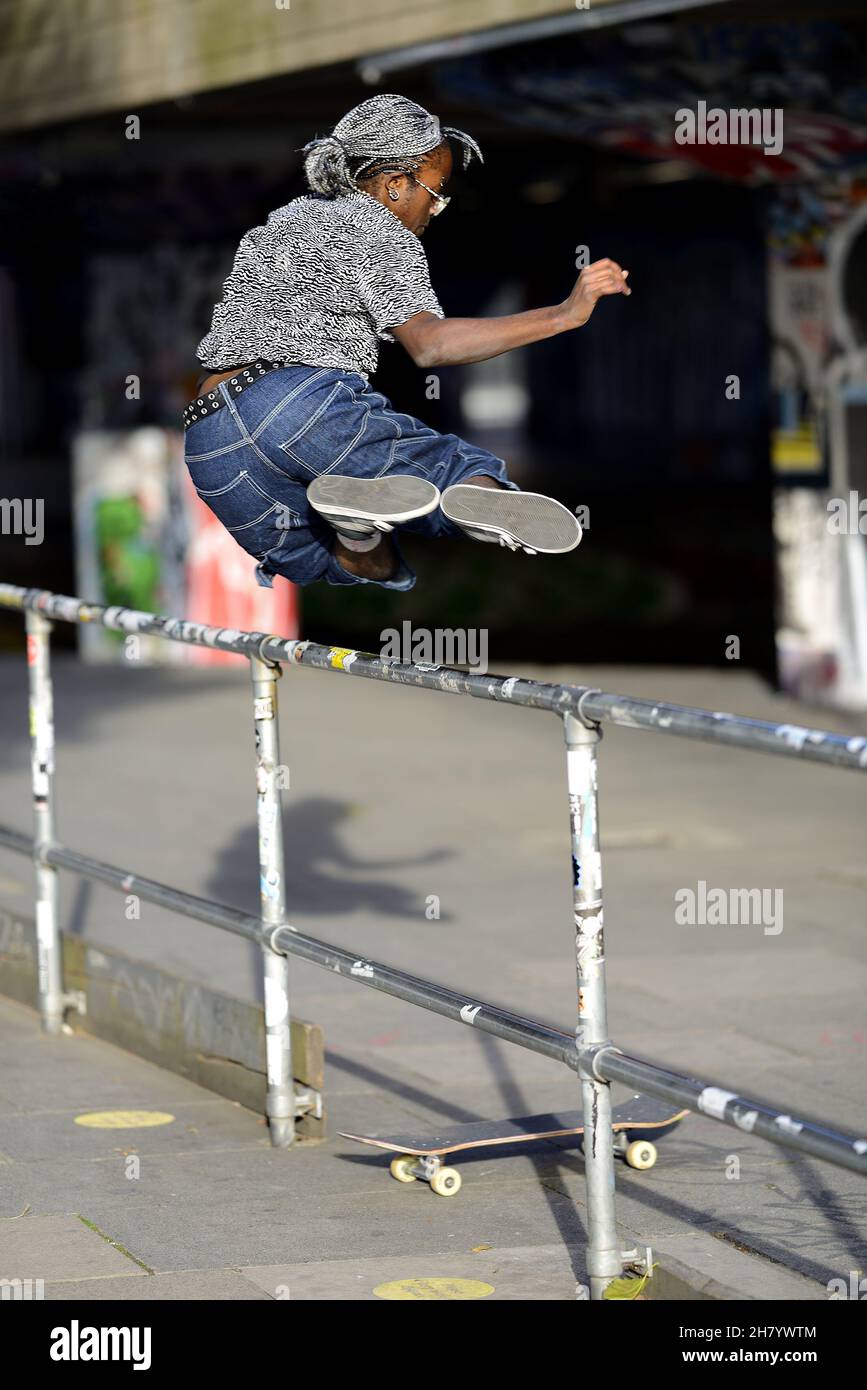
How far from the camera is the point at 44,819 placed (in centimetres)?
635

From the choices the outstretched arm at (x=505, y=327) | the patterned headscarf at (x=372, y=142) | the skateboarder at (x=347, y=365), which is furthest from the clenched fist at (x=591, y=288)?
the patterned headscarf at (x=372, y=142)

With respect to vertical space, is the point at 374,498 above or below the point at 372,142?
below

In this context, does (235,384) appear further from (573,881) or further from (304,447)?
Result: (573,881)

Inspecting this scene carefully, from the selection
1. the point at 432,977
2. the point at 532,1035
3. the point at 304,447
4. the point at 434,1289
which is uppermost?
the point at 304,447

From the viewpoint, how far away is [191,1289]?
426cm

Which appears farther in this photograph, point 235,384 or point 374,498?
point 235,384

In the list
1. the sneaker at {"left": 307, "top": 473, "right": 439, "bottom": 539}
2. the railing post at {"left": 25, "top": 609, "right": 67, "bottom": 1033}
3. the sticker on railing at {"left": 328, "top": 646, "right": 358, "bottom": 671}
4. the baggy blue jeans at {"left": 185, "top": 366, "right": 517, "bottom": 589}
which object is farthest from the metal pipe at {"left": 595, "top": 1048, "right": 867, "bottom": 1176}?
the railing post at {"left": 25, "top": 609, "right": 67, "bottom": 1033}

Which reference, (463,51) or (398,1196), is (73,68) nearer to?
(463,51)

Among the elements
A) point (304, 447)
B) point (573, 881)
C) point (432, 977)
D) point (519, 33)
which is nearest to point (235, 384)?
point (304, 447)

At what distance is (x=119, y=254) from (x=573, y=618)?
4.85 meters

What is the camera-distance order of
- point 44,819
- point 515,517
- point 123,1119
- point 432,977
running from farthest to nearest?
point 432,977
point 44,819
point 123,1119
point 515,517

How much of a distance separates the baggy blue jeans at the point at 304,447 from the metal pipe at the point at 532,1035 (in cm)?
102

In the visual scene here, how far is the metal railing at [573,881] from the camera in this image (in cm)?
362

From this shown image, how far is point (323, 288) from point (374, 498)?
501mm
